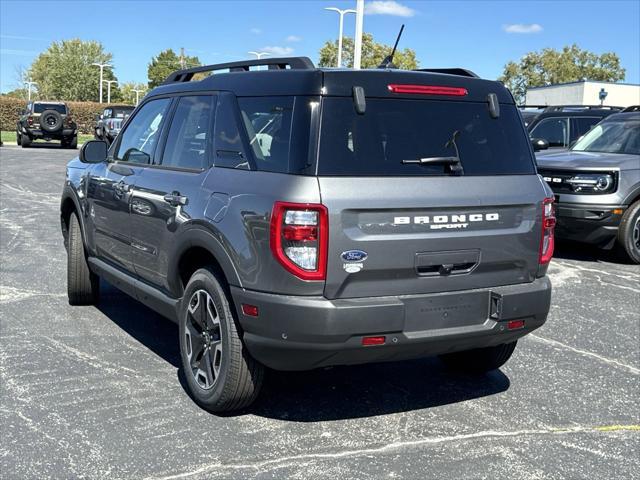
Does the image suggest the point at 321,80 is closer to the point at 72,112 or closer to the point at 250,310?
the point at 250,310

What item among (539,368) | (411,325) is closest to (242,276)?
(411,325)

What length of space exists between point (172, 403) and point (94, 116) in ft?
143

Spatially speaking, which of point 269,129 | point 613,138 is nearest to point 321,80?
point 269,129

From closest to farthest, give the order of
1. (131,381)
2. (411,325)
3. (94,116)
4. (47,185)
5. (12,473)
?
1. (12,473)
2. (411,325)
3. (131,381)
4. (47,185)
5. (94,116)

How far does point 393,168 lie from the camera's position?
368 cm

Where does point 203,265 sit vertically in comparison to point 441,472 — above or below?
above

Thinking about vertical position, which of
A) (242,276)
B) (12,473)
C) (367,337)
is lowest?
(12,473)

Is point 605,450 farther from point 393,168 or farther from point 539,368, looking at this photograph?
point 393,168

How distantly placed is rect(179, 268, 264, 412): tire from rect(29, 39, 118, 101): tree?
3472 inches

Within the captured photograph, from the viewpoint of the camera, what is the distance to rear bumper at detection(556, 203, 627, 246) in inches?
346

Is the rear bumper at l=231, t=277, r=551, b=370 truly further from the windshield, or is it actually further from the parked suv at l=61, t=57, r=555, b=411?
the windshield

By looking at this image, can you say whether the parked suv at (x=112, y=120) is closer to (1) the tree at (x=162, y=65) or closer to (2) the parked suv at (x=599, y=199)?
(2) the parked suv at (x=599, y=199)

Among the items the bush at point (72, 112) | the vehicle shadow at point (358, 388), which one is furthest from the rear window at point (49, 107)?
the vehicle shadow at point (358, 388)

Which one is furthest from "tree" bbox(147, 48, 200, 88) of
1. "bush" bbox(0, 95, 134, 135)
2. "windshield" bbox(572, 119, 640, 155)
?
"windshield" bbox(572, 119, 640, 155)
